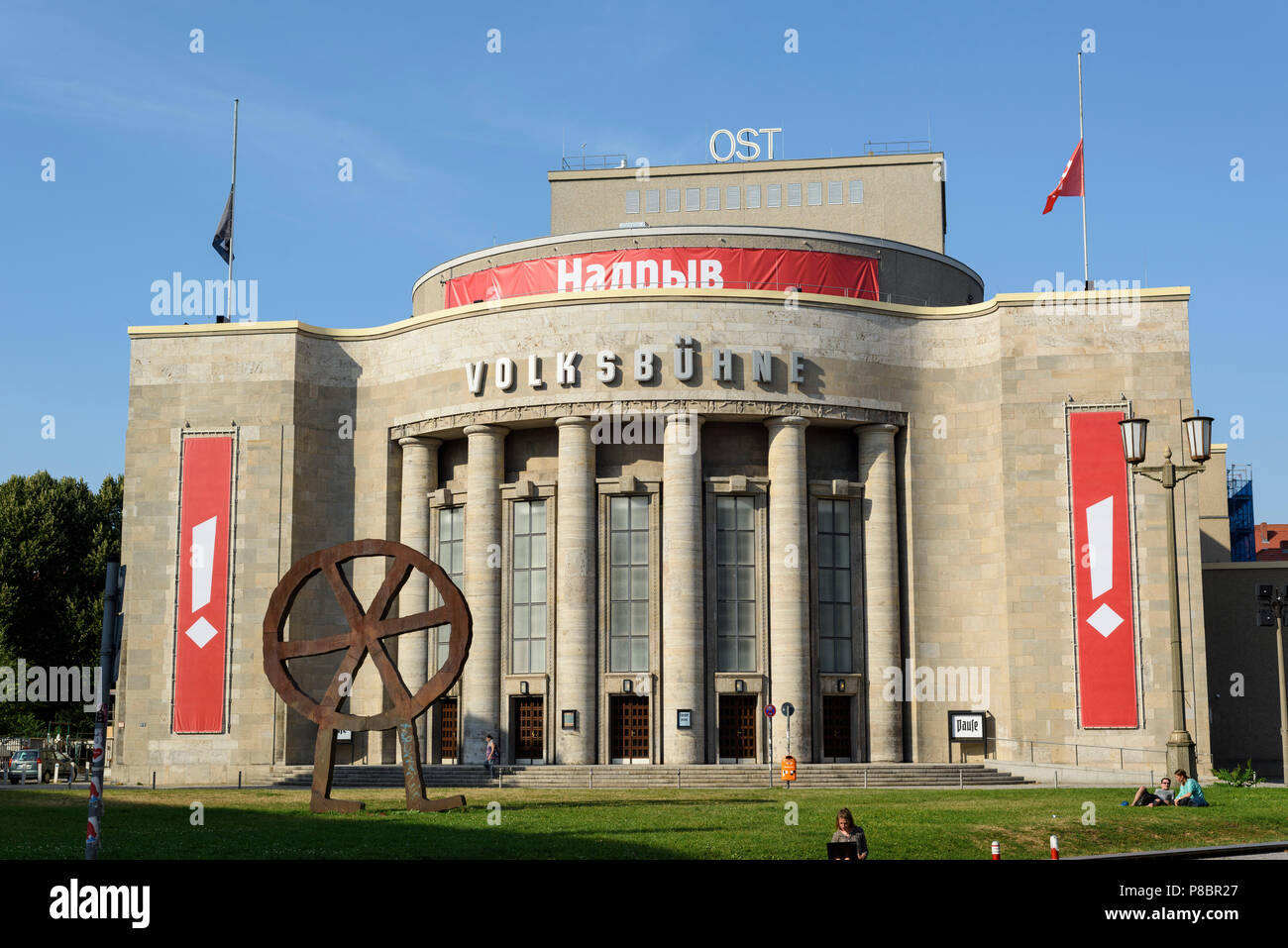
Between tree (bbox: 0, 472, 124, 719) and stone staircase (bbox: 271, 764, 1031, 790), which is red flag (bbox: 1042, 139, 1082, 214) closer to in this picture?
stone staircase (bbox: 271, 764, 1031, 790)

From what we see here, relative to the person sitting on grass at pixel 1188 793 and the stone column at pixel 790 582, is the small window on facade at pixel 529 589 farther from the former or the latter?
the person sitting on grass at pixel 1188 793

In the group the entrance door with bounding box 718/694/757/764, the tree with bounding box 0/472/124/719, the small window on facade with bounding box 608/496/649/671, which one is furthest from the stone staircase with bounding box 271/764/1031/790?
the tree with bounding box 0/472/124/719

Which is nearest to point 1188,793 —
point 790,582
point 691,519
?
point 790,582

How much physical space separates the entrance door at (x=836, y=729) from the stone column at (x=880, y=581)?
1.10 meters

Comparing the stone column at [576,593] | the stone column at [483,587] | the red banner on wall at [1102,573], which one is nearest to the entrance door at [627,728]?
the stone column at [576,593]

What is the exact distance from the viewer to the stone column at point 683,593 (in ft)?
179

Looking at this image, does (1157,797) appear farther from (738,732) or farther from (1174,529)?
(738,732)

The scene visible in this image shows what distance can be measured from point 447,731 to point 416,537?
826 cm

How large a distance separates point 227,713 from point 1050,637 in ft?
109

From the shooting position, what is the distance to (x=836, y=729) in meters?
56.9

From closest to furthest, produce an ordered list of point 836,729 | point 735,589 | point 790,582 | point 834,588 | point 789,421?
1. point 790,582
2. point 789,421
3. point 735,589
4. point 836,729
5. point 834,588

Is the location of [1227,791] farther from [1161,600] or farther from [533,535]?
[533,535]

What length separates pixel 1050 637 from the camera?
179ft
